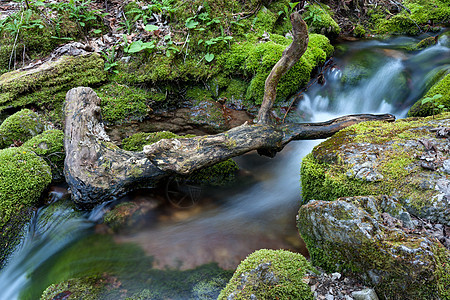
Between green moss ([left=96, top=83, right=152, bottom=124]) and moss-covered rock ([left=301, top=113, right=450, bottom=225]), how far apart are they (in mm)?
3902

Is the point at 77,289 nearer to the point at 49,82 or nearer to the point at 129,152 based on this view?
the point at 129,152

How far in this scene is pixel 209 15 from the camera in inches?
246

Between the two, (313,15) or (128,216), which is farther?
(313,15)

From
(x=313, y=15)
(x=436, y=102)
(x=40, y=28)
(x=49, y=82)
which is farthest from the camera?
(x=313, y=15)

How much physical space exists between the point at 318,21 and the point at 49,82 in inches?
267

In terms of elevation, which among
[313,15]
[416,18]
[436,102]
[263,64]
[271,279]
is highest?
[313,15]

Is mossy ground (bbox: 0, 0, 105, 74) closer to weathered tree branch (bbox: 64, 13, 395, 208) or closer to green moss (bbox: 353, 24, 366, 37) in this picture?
weathered tree branch (bbox: 64, 13, 395, 208)

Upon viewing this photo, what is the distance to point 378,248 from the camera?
1852 millimetres

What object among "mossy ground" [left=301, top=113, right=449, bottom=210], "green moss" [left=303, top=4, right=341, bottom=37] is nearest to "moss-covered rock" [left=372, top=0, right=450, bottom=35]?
"green moss" [left=303, top=4, right=341, bottom=37]

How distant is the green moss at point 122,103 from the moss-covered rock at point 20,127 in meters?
1.19

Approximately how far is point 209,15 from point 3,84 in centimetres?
464

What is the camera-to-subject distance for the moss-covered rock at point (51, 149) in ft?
13.9

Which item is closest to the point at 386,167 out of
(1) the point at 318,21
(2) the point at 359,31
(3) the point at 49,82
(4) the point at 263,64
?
(4) the point at 263,64

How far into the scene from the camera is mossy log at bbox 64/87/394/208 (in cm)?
351
